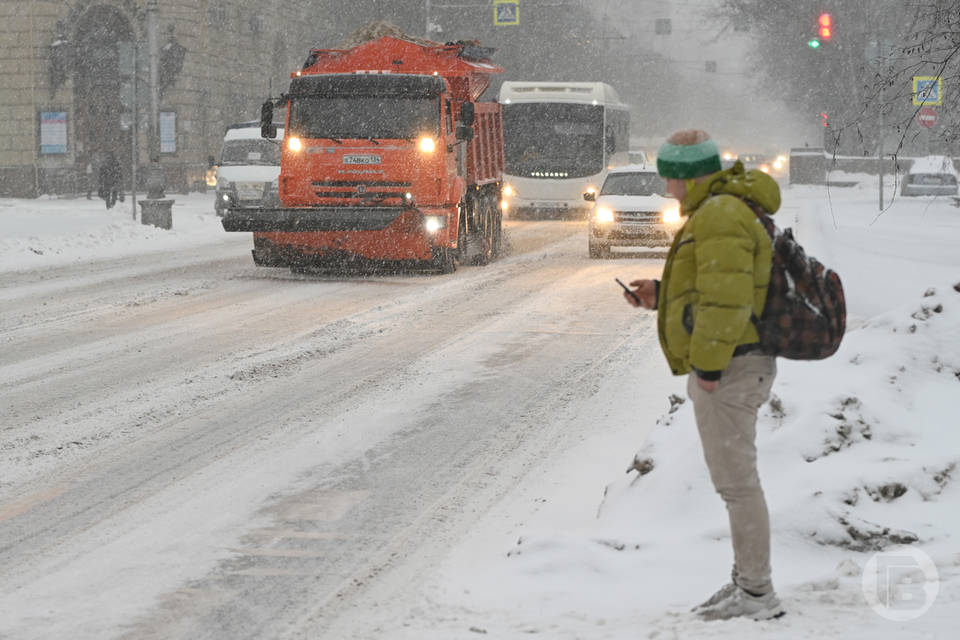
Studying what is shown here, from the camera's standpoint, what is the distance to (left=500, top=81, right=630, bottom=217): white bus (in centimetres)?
3550

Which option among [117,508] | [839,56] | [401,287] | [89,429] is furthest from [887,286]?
[839,56]

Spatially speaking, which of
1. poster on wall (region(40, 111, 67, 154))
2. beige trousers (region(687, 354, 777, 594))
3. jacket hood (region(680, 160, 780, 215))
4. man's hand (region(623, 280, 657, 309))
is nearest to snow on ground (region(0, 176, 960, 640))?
beige trousers (region(687, 354, 777, 594))

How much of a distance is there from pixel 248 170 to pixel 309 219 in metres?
14.4

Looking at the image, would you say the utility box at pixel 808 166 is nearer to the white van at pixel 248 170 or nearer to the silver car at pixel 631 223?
the white van at pixel 248 170

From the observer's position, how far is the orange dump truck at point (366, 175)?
18781 millimetres

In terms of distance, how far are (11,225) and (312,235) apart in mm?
9779

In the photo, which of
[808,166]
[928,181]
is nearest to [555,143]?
[928,181]

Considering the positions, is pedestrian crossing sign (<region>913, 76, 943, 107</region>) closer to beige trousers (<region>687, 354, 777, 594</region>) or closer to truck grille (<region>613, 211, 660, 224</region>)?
beige trousers (<region>687, 354, 777, 594</region>)

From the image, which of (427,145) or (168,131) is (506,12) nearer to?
(168,131)

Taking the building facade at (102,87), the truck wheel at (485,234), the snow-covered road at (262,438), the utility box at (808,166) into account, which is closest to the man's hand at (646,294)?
the snow-covered road at (262,438)

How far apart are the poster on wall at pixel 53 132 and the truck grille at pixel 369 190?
25.6 m

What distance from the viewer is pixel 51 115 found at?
42.4 m

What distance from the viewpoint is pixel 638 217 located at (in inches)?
877

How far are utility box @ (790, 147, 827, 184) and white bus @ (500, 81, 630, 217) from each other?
82.6 ft
